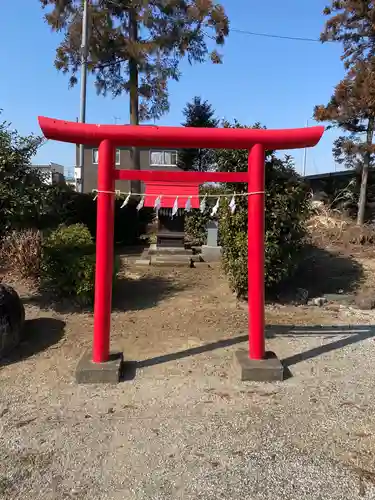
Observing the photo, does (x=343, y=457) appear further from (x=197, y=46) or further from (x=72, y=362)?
(x=197, y=46)

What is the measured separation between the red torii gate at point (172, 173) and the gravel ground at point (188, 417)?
0.56m

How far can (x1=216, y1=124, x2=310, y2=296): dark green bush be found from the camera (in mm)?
6277

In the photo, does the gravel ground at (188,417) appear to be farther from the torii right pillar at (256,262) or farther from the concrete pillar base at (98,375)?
the torii right pillar at (256,262)

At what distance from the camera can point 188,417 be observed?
344 centimetres

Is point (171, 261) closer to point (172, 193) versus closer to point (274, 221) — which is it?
point (274, 221)

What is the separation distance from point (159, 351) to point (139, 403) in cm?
122

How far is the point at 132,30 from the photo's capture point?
713 inches

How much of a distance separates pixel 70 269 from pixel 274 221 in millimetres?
2814

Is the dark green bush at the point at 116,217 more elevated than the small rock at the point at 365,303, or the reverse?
the dark green bush at the point at 116,217

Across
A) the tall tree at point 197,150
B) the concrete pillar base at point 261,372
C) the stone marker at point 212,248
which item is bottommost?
the concrete pillar base at point 261,372

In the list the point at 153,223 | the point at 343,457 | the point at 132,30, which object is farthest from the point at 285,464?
the point at 132,30

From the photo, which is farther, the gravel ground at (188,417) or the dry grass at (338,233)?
the dry grass at (338,233)

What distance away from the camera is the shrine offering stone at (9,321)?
4.62m

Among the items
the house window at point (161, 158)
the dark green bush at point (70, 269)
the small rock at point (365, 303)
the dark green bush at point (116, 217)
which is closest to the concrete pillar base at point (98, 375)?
the dark green bush at point (70, 269)
